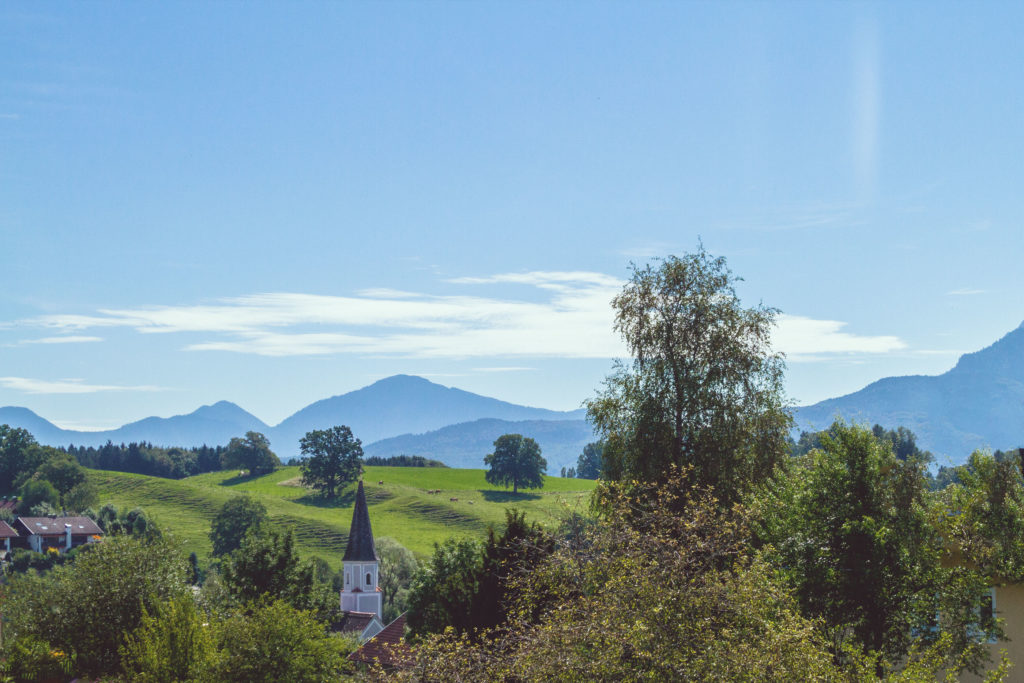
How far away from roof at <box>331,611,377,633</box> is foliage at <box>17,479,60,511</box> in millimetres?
121430

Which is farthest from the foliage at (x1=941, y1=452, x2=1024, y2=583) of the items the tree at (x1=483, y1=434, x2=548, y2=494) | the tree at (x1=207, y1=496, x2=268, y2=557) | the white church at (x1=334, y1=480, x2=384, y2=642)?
the tree at (x1=483, y1=434, x2=548, y2=494)

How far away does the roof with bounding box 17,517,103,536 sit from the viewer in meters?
154

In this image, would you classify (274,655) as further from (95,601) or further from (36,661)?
(95,601)

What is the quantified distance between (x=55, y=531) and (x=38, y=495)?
81.8 feet

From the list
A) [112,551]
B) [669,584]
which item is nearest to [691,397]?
[669,584]

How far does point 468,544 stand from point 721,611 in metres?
33.1

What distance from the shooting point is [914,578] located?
21.5 m

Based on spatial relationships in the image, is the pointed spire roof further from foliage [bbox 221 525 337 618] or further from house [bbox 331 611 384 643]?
foliage [bbox 221 525 337 618]

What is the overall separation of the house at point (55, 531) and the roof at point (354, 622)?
92194mm

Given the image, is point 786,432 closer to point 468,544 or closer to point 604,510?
point 604,510

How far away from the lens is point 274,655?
25.5 meters

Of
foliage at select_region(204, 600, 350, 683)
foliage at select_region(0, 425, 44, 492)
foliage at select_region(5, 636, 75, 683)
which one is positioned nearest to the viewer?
foliage at select_region(204, 600, 350, 683)

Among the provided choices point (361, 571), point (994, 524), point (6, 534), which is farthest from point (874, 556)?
point (6, 534)

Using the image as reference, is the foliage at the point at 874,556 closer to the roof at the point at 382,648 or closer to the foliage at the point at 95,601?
the roof at the point at 382,648
